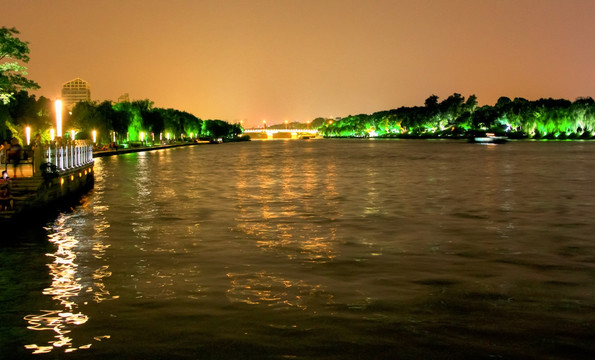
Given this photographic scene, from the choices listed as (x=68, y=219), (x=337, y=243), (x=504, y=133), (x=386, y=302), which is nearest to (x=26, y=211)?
(x=68, y=219)

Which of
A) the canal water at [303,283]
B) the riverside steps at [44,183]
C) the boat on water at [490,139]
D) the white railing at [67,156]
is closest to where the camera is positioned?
the canal water at [303,283]

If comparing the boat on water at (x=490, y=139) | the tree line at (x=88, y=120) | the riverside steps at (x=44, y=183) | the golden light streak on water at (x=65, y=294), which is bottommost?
the golden light streak on water at (x=65, y=294)

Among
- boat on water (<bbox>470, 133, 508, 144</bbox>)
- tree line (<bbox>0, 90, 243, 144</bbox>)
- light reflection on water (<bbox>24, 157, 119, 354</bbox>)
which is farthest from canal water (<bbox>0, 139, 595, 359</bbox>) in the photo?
boat on water (<bbox>470, 133, 508, 144</bbox>)

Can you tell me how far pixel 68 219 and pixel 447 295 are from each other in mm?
16299

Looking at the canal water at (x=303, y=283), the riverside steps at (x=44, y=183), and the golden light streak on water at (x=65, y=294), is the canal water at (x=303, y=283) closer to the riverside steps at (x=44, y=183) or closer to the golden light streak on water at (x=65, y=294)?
the golden light streak on water at (x=65, y=294)

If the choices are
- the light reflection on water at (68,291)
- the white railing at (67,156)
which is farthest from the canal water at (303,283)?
the white railing at (67,156)

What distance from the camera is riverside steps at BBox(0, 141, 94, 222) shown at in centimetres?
2327

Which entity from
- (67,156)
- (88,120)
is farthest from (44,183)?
(88,120)

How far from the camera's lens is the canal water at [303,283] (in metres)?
9.21

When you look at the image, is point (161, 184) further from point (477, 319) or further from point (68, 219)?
point (477, 319)

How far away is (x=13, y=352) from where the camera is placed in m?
8.89

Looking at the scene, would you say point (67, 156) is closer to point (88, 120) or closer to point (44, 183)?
point (44, 183)

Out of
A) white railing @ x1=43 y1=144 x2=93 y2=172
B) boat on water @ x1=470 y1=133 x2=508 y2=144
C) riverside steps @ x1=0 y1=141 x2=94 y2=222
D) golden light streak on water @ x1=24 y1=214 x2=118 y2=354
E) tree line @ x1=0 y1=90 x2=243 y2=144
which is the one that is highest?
tree line @ x1=0 y1=90 x2=243 y2=144

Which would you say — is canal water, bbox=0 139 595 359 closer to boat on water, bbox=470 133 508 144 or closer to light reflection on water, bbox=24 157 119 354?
light reflection on water, bbox=24 157 119 354
